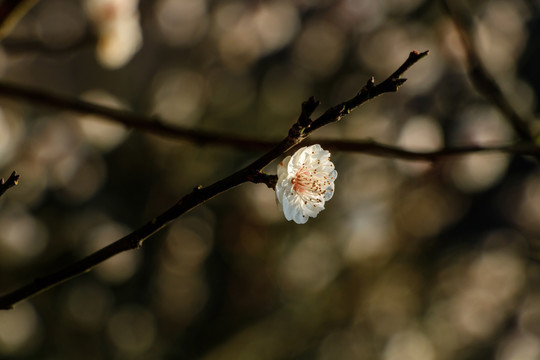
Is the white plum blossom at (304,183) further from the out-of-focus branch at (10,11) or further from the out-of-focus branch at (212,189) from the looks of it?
the out-of-focus branch at (10,11)

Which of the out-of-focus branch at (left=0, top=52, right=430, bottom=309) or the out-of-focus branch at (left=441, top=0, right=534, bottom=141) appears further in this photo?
the out-of-focus branch at (left=441, top=0, right=534, bottom=141)

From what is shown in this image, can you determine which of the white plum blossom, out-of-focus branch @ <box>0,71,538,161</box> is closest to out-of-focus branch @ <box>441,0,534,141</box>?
out-of-focus branch @ <box>0,71,538,161</box>

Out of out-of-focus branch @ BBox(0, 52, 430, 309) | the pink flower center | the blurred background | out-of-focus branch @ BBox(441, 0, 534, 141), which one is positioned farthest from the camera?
the blurred background

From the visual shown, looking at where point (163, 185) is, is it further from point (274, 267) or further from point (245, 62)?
point (245, 62)

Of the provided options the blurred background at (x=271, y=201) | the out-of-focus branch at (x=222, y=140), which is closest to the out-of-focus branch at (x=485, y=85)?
the out-of-focus branch at (x=222, y=140)

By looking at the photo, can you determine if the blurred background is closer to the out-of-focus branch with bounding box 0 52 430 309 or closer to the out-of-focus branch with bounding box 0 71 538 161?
the out-of-focus branch with bounding box 0 71 538 161

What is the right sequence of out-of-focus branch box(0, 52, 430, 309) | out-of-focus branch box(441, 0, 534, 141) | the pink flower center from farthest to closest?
out-of-focus branch box(441, 0, 534, 141)
the pink flower center
out-of-focus branch box(0, 52, 430, 309)

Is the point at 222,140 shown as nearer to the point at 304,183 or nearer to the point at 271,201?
the point at 304,183

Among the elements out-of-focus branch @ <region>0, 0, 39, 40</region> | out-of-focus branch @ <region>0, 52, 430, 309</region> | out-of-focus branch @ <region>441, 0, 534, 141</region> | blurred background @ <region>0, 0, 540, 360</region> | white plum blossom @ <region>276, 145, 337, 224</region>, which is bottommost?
out-of-focus branch @ <region>0, 52, 430, 309</region>
